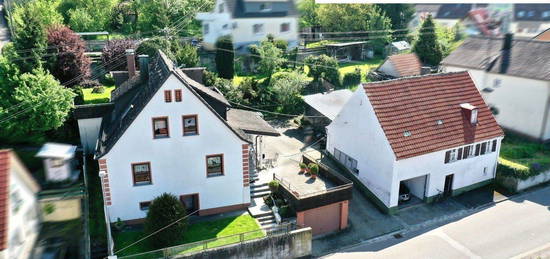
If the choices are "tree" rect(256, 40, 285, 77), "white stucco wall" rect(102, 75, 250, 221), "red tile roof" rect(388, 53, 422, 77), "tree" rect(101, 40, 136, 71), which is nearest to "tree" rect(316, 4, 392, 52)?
"red tile roof" rect(388, 53, 422, 77)

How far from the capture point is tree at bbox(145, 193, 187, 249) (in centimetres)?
2158

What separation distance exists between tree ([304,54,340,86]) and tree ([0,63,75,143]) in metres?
27.0

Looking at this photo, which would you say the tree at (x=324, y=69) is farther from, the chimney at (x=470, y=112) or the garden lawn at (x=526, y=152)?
→ the chimney at (x=470, y=112)

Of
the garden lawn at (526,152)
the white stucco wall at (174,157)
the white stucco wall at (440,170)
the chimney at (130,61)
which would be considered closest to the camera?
the white stucco wall at (174,157)

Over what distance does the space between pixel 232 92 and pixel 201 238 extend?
21406 mm

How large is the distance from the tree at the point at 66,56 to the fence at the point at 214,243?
24943 millimetres

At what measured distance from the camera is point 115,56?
44.7 meters

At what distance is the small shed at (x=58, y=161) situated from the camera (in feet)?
82.0

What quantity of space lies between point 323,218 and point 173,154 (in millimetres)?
9225

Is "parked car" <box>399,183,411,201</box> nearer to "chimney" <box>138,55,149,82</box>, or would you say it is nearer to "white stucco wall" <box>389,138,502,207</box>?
"white stucco wall" <box>389,138,502,207</box>

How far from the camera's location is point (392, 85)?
94.8ft

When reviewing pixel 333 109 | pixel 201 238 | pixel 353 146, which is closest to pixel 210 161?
pixel 201 238

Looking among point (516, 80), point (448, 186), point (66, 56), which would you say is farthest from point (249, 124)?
point (516, 80)

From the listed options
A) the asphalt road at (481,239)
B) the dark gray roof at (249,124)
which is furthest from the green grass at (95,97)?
the asphalt road at (481,239)
